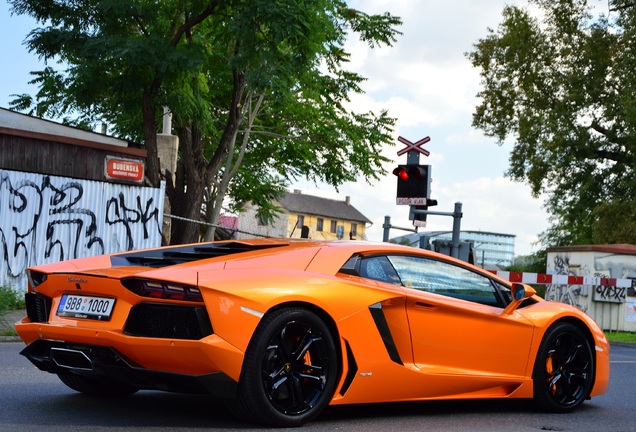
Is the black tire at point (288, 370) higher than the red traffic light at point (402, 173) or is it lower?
lower

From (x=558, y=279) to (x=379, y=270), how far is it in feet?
44.4

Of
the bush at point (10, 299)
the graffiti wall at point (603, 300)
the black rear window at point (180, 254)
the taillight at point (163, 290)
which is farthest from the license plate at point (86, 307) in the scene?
the graffiti wall at point (603, 300)

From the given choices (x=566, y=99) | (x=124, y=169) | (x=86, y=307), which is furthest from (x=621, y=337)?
(x=566, y=99)

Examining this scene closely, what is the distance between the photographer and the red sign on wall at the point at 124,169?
60.2ft

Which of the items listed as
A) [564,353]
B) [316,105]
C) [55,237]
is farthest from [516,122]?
[564,353]

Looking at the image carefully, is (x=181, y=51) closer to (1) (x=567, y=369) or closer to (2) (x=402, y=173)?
(2) (x=402, y=173)

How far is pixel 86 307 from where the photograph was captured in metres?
5.95

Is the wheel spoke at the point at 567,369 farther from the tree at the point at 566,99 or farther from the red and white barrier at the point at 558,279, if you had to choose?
the tree at the point at 566,99

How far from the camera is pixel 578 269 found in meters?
24.4

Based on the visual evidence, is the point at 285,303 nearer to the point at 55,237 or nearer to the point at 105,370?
the point at 105,370

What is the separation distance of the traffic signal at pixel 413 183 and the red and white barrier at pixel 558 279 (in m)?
3.11

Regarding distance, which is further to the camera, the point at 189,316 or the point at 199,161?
the point at 199,161

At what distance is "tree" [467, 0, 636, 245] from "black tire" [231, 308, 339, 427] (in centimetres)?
3430

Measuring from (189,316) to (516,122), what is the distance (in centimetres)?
4002
